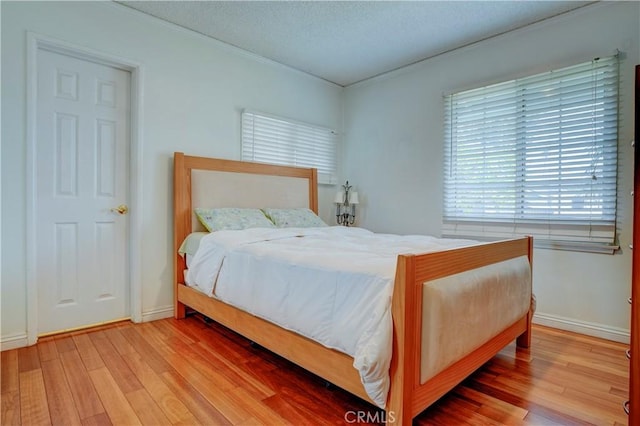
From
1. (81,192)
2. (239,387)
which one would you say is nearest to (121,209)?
(81,192)

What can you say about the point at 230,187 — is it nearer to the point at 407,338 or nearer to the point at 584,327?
the point at 407,338

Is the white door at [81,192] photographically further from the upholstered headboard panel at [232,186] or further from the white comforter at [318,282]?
the white comforter at [318,282]

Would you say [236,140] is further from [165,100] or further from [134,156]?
[134,156]

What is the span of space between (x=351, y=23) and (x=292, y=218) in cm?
180

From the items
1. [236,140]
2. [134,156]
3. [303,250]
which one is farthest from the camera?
[236,140]

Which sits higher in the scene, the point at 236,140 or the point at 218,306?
the point at 236,140

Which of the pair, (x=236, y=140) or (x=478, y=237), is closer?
(x=478, y=237)

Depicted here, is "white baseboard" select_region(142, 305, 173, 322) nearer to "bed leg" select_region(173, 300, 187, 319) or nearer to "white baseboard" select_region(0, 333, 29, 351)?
"bed leg" select_region(173, 300, 187, 319)

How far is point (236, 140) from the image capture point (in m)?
3.47

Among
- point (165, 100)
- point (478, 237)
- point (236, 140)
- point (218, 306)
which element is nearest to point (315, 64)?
point (236, 140)

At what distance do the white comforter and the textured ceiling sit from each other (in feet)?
5.78

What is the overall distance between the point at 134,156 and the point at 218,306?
1434 millimetres

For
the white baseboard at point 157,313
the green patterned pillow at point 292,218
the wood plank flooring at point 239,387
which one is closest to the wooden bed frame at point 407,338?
the wood plank flooring at point 239,387

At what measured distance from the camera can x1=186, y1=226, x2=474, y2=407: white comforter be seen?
1.38 metres
